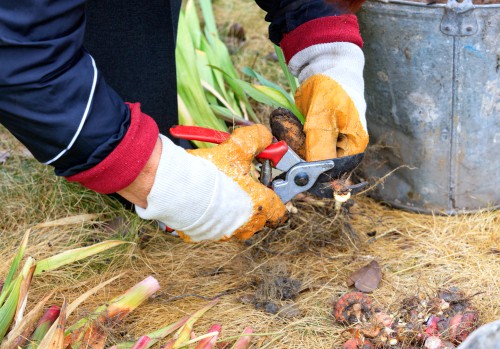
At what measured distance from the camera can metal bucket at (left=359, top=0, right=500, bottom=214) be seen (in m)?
2.33

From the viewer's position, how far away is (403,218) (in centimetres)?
261

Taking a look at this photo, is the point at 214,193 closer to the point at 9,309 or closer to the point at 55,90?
the point at 55,90

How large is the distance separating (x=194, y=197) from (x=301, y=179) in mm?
333

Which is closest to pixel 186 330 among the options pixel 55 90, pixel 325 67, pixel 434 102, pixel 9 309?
pixel 9 309

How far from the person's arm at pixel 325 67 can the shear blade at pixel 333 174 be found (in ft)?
0.20

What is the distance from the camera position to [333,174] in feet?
6.48

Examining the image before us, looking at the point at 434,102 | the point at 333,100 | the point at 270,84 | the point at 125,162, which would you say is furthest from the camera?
the point at 270,84

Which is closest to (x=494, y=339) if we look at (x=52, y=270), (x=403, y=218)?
(x=403, y=218)

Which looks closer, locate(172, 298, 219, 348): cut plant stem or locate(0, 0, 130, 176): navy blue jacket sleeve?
locate(0, 0, 130, 176): navy blue jacket sleeve

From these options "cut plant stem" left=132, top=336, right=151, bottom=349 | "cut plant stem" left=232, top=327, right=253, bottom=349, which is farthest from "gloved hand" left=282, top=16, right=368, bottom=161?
"cut plant stem" left=132, top=336, right=151, bottom=349

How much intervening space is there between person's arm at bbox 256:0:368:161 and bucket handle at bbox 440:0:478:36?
0.97ft

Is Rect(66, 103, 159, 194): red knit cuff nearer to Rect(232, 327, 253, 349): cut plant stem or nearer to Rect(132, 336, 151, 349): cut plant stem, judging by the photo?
Rect(132, 336, 151, 349): cut plant stem

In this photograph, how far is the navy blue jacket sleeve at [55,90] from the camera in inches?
58.7

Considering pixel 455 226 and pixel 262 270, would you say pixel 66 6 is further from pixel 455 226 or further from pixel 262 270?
pixel 455 226
